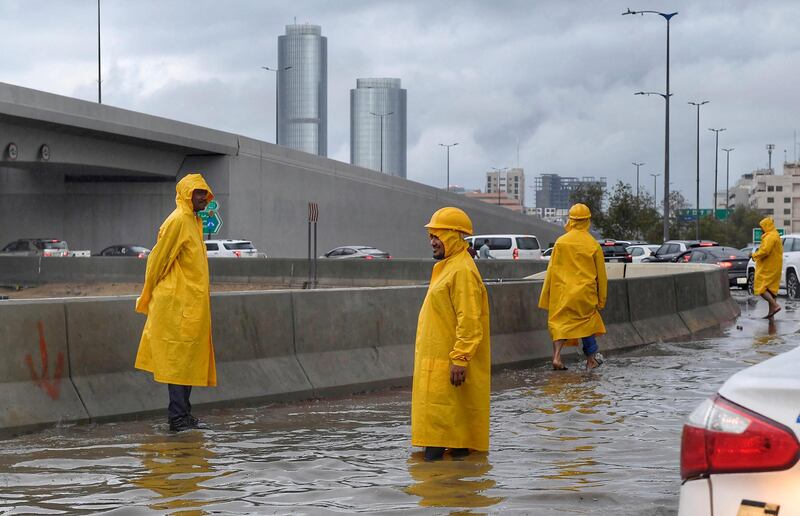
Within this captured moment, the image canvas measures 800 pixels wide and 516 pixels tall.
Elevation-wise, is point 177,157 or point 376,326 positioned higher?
point 177,157

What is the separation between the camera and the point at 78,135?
50.2 m

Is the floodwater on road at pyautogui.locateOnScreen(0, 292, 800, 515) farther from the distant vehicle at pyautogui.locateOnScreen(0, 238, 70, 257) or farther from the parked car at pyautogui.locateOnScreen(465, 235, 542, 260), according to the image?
the distant vehicle at pyautogui.locateOnScreen(0, 238, 70, 257)

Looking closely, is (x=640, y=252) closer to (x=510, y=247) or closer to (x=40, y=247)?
(x=510, y=247)

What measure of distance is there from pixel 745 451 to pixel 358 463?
500cm

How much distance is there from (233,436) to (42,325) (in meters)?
1.73

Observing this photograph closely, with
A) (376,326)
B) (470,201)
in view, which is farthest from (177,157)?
(376,326)

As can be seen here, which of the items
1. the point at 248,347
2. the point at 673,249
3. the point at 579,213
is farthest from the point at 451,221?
the point at 673,249

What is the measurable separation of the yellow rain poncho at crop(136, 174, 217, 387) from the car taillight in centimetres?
618

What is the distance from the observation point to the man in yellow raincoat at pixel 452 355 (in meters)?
7.79

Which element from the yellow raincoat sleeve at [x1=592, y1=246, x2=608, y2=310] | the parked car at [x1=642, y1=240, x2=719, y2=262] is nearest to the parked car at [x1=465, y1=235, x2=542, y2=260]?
the parked car at [x1=642, y1=240, x2=719, y2=262]

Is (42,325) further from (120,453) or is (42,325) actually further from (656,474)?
(656,474)

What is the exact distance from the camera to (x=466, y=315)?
778 cm

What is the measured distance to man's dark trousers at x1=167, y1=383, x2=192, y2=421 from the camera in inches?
373

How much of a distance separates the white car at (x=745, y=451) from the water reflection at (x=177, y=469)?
367 centimetres
